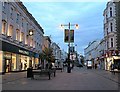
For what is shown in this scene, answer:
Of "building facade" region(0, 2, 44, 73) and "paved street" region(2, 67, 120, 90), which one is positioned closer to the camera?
"paved street" region(2, 67, 120, 90)

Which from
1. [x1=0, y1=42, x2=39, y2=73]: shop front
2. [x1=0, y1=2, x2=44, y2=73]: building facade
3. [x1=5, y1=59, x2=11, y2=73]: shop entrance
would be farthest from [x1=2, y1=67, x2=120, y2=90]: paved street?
[x1=5, y1=59, x2=11, y2=73]: shop entrance

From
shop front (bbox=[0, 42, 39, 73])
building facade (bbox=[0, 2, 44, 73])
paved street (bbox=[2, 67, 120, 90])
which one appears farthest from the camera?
building facade (bbox=[0, 2, 44, 73])

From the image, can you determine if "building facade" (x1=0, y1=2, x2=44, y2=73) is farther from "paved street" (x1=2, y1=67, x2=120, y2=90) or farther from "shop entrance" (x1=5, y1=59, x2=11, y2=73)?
"paved street" (x1=2, y1=67, x2=120, y2=90)

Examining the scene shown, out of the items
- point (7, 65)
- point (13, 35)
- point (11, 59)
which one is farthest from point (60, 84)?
point (13, 35)

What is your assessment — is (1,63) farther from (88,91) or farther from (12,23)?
(88,91)

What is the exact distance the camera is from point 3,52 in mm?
38125

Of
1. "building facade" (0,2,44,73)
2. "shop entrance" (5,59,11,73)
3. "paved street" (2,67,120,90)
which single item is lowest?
"paved street" (2,67,120,90)

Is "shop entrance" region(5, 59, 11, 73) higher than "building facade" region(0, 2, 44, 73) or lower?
lower

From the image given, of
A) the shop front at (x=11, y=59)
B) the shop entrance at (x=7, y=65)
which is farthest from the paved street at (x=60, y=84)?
the shop entrance at (x=7, y=65)

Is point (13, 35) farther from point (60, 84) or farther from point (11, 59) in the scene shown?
point (60, 84)

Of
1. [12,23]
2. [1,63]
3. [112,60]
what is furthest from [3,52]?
[112,60]

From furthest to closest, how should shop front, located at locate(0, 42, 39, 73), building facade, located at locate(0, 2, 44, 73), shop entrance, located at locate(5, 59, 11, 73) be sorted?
shop entrance, located at locate(5, 59, 11, 73) < building facade, located at locate(0, 2, 44, 73) < shop front, located at locate(0, 42, 39, 73)

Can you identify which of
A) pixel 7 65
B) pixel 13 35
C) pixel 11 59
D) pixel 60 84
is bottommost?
pixel 60 84

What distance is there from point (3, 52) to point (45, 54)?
1410 inches
